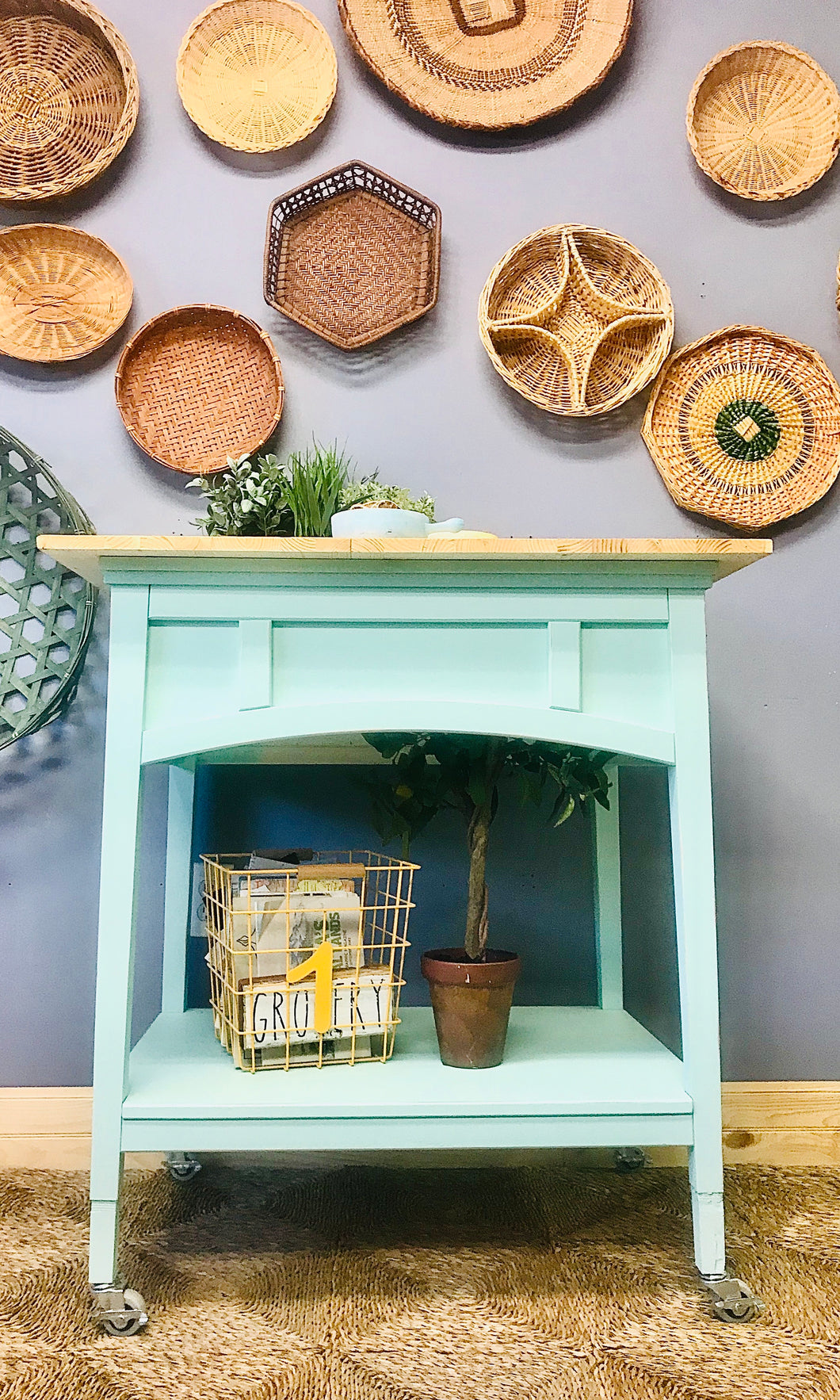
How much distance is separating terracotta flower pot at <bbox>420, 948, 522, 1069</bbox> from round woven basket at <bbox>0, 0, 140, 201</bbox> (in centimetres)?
121

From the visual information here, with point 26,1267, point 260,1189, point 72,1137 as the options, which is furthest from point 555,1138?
point 72,1137

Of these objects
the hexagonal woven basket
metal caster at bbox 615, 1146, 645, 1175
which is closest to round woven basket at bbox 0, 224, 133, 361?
the hexagonal woven basket

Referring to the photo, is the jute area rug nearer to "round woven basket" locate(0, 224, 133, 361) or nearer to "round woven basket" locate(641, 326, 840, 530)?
"round woven basket" locate(641, 326, 840, 530)

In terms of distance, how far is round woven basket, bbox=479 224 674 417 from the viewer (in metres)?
1.44

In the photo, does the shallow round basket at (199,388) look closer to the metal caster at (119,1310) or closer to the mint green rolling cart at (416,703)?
the mint green rolling cart at (416,703)

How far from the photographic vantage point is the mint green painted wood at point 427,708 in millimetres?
959

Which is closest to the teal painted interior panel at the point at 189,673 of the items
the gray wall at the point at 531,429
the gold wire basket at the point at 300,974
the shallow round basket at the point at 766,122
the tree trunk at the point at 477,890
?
the gold wire basket at the point at 300,974

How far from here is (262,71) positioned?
4.78 ft

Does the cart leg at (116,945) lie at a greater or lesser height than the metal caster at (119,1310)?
greater

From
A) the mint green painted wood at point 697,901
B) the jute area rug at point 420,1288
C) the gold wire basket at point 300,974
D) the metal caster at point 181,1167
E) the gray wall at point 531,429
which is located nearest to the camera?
the jute area rug at point 420,1288

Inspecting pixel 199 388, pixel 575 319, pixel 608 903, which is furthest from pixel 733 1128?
pixel 199 388

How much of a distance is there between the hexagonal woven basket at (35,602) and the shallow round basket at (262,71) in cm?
58

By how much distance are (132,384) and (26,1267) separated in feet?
3.65

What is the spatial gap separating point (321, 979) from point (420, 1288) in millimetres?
318
